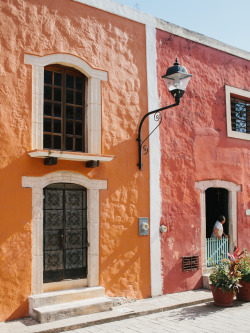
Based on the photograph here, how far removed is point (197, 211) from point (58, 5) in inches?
209

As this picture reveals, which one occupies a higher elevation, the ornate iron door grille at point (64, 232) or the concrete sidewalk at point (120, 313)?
the ornate iron door grille at point (64, 232)

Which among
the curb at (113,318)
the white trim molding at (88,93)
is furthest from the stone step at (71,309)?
the white trim molding at (88,93)

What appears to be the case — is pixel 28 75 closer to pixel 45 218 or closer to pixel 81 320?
pixel 45 218

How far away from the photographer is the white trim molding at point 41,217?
23.5 feet

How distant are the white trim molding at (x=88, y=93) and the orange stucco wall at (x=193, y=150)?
66.7 inches

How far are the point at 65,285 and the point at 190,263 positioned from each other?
10.2ft

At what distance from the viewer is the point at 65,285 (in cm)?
760

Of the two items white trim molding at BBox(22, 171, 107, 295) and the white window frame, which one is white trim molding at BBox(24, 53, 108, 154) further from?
the white window frame

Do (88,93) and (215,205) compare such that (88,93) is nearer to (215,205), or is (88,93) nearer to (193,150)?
(193,150)

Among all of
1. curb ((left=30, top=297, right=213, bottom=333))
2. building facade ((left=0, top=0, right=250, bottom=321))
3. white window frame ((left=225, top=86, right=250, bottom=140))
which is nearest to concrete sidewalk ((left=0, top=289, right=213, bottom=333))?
curb ((left=30, top=297, right=213, bottom=333))

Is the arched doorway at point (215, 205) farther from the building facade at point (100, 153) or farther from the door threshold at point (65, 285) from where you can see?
the door threshold at point (65, 285)

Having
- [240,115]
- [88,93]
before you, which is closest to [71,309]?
[88,93]

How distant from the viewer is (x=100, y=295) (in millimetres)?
7730

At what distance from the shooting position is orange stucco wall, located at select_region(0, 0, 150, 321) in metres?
7.00
